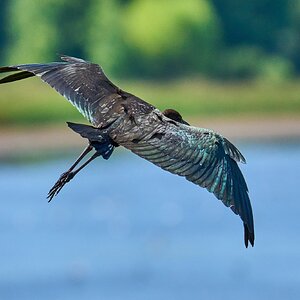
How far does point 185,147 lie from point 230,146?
0.55 ft

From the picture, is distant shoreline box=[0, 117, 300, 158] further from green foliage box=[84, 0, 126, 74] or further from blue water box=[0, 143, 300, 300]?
green foliage box=[84, 0, 126, 74]

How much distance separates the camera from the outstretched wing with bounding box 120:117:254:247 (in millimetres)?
4941

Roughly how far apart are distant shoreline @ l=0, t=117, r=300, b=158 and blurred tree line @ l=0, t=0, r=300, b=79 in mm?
1533

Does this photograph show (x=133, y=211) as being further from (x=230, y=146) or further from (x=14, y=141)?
(x=230, y=146)

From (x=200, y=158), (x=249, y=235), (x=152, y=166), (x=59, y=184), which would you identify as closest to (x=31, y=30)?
(x=152, y=166)

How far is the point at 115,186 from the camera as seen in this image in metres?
24.9

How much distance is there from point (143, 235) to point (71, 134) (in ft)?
→ 13.1

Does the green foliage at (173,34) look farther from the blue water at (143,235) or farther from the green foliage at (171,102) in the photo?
the green foliage at (171,102)

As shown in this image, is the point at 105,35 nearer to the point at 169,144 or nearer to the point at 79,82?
the point at 79,82

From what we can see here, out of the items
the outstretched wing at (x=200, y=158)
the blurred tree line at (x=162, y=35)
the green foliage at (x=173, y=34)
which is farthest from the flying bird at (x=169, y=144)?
the green foliage at (x=173, y=34)

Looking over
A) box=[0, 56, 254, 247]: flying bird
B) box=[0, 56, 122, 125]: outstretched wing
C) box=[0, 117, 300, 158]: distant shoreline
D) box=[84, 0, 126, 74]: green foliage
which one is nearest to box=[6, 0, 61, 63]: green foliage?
box=[84, 0, 126, 74]: green foliage

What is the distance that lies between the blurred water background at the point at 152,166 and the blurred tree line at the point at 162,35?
0.13ft

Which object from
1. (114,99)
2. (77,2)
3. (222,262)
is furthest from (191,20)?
(114,99)

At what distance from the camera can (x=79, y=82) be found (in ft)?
17.8
